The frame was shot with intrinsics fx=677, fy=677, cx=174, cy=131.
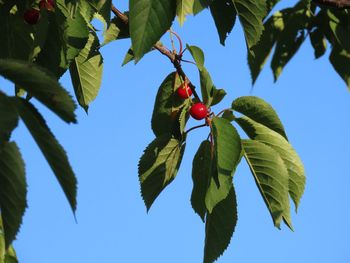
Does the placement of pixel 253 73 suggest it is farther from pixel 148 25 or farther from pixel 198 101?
pixel 148 25

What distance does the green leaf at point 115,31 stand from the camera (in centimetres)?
213

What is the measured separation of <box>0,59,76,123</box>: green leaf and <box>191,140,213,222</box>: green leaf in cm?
90

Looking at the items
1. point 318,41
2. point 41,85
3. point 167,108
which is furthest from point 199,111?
point 318,41

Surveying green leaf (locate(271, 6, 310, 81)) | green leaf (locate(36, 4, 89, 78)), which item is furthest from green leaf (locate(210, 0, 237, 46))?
green leaf (locate(271, 6, 310, 81))

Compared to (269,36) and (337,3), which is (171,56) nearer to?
(337,3)

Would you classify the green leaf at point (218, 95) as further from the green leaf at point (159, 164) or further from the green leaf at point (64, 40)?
the green leaf at point (64, 40)

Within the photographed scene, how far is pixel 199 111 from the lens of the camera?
207cm

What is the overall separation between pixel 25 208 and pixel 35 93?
0.64 ft

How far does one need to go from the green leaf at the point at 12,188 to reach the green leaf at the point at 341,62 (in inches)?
89.8

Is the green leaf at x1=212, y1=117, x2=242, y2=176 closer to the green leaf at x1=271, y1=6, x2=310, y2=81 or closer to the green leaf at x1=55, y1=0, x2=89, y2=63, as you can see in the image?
the green leaf at x1=55, y1=0, x2=89, y2=63

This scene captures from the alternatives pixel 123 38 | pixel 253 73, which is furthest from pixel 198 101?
pixel 253 73

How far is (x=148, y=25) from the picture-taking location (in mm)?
1586

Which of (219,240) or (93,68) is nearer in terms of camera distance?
(219,240)

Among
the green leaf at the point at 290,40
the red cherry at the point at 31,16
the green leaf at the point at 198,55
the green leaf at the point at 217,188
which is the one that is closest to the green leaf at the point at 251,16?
the green leaf at the point at 198,55
